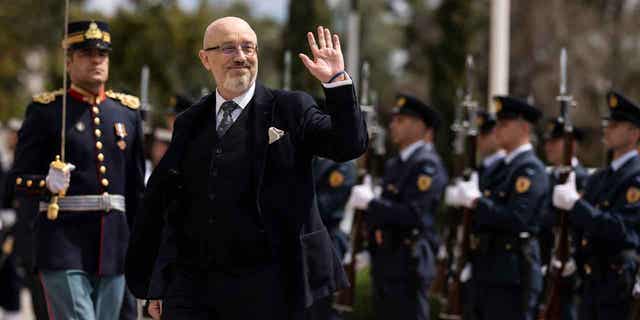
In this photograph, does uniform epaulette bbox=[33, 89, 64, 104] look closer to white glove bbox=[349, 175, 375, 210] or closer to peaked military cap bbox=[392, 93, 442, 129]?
white glove bbox=[349, 175, 375, 210]

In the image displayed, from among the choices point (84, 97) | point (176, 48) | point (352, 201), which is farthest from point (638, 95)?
point (84, 97)

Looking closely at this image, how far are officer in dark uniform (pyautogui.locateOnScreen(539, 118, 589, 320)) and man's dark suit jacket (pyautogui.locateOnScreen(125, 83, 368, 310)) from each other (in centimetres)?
328

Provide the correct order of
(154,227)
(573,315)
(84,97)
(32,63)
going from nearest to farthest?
(154,227) < (84,97) < (573,315) < (32,63)

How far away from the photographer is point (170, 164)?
4586 mm

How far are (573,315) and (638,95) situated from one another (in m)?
19.3

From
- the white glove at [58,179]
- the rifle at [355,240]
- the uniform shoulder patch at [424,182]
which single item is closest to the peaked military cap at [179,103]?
the rifle at [355,240]

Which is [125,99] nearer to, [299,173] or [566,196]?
[299,173]

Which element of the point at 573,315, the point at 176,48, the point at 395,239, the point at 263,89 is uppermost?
the point at 176,48

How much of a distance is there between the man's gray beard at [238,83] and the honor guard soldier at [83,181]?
4.59 feet

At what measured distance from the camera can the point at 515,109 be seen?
25.1ft

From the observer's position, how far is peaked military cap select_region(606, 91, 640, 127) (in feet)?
22.4

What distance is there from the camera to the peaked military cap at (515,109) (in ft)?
25.1

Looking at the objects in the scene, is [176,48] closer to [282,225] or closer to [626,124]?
[626,124]

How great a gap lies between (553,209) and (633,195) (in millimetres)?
1517
